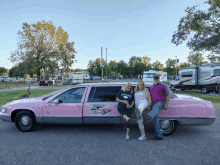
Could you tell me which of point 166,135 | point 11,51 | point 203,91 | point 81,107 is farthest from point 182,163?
point 11,51

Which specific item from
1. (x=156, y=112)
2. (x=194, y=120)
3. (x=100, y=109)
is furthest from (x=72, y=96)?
(x=194, y=120)

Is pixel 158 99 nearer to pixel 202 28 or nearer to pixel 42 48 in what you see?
pixel 202 28

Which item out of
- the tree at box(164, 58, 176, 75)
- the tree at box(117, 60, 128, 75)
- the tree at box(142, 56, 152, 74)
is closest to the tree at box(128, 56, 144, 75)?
the tree at box(142, 56, 152, 74)

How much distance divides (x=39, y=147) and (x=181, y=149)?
324 cm

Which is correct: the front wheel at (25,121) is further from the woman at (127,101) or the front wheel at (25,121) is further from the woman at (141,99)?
the woman at (141,99)

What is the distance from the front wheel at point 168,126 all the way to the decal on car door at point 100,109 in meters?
1.52

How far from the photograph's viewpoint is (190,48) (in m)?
21.8

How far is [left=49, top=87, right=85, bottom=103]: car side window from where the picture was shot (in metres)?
4.91

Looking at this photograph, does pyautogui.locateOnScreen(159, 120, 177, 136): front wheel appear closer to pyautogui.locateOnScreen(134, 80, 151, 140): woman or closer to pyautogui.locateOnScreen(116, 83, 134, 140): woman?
pyautogui.locateOnScreen(134, 80, 151, 140): woman

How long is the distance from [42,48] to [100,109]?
40898mm

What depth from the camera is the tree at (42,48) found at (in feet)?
135

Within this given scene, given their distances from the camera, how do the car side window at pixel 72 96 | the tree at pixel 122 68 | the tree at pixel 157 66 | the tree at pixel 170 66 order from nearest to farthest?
the car side window at pixel 72 96 < the tree at pixel 170 66 < the tree at pixel 157 66 < the tree at pixel 122 68

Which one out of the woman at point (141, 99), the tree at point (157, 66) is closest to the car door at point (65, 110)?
the woman at point (141, 99)

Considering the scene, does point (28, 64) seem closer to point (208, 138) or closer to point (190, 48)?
point (190, 48)
